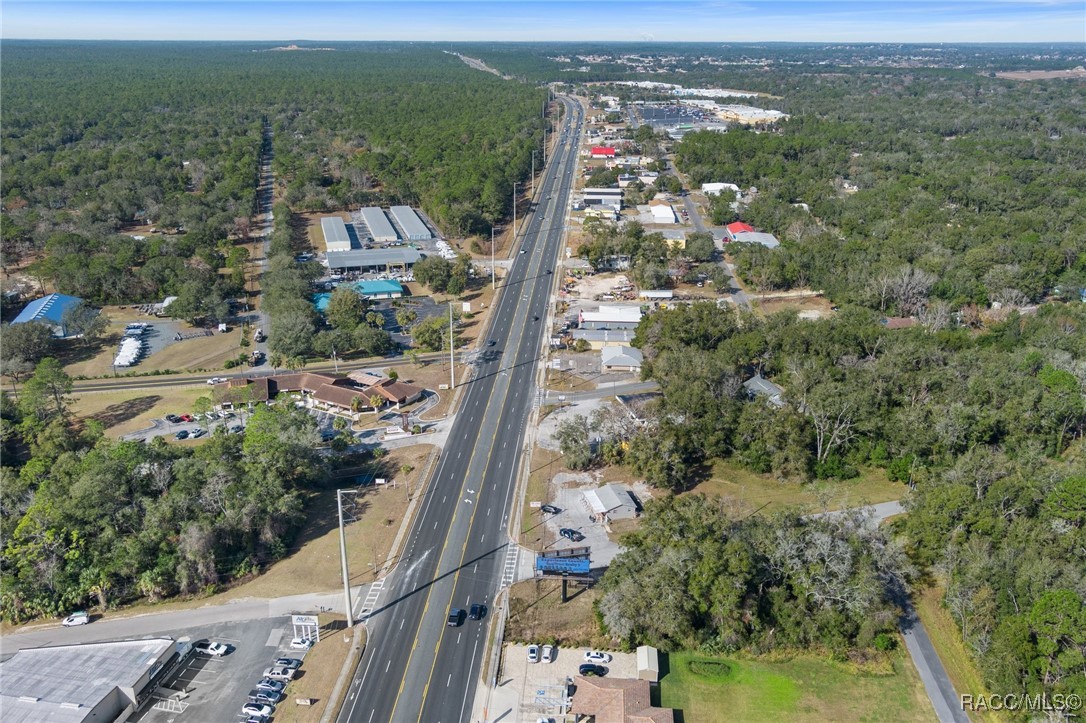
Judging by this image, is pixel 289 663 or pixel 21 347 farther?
pixel 21 347

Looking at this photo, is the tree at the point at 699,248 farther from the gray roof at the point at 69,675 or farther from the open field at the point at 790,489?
the gray roof at the point at 69,675

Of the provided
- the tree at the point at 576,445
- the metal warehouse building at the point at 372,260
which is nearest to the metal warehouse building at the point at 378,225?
the metal warehouse building at the point at 372,260

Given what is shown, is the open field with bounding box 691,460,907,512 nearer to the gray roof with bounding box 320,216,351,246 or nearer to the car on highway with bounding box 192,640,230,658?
the car on highway with bounding box 192,640,230,658

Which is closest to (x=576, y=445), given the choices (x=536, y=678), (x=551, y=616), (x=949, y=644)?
(x=551, y=616)

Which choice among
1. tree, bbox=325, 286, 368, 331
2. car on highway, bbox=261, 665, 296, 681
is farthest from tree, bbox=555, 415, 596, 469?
tree, bbox=325, 286, 368, 331

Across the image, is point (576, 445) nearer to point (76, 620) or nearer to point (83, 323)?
point (76, 620)

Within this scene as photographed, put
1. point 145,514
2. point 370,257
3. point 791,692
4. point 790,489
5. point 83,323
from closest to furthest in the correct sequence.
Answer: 1. point 791,692
2. point 145,514
3. point 790,489
4. point 83,323
5. point 370,257
